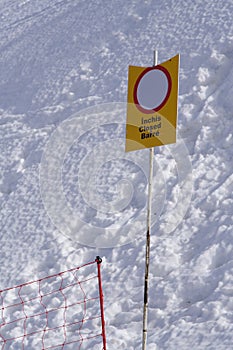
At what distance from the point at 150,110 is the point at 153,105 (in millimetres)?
59

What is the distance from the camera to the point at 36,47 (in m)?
14.0

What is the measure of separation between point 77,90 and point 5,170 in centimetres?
201

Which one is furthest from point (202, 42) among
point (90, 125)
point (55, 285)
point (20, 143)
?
point (55, 285)

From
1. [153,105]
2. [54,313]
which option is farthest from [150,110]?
[54,313]

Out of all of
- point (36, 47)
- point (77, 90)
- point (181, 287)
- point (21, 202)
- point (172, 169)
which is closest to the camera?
point (181, 287)

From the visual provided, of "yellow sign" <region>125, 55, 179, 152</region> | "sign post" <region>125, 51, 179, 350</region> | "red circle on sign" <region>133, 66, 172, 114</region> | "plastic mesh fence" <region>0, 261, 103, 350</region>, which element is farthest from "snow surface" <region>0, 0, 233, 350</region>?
"red circle on sign" <region>133, 66, 172, 114</region>

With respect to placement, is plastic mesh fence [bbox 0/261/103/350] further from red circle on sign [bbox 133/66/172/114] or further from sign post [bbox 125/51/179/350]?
red circle on sign [bbox 133/66/172/114]

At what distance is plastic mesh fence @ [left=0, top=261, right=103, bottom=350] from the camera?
818 centimetres

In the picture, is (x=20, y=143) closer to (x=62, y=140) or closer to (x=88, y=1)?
(x=62, y=140)

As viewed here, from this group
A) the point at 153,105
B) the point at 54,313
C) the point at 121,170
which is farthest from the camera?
the point at 121,170

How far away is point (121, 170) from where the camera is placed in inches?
401

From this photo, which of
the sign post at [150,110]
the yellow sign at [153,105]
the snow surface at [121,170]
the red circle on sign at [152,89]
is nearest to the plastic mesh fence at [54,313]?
the snow surface at [121,170]

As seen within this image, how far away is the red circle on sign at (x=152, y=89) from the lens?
6965 mm

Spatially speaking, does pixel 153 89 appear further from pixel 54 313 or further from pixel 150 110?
pixel 54 313
